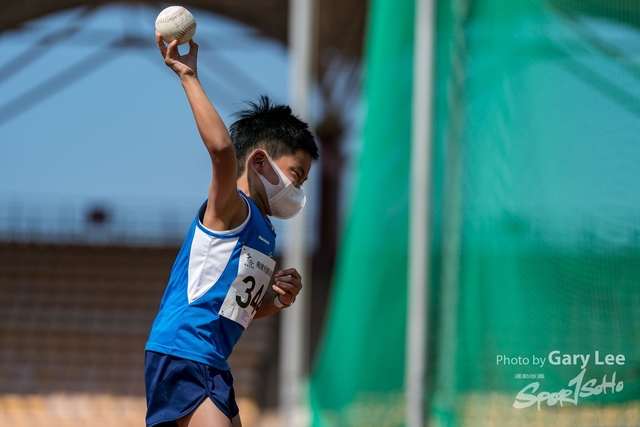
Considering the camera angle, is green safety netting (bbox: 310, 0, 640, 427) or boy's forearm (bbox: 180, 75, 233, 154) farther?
green safety netting (bbox: 310, 0, 640, 427)

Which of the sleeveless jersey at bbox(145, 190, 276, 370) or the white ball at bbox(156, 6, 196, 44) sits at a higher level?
the white ball at bbox(156, 6, 196, 44)

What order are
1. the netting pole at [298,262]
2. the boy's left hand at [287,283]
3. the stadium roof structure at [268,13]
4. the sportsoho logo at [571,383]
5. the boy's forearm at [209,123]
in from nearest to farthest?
the boy's forearm at [209,123] < the boy's left hand at [287,283] < the sportsoho logo at [571,383] < the netting pole at [298,262] < the stadium roof structure at [268,13]

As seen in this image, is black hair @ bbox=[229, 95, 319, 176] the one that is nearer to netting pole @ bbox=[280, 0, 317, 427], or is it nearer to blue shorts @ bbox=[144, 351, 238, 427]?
blue shorts @ bbox=[144, 351, 238, 427]

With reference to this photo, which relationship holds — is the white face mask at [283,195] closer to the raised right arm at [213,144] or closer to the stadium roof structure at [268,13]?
the raised right arm at [213,144]

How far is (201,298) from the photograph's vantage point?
2523mm

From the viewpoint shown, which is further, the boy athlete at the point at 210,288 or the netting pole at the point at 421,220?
the netting pole at the point at 421,220

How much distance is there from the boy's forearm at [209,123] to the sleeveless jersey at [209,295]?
289 mm

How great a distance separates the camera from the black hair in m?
2.72

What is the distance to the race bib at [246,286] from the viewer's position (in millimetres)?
2551

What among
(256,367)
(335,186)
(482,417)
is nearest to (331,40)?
(335,186)

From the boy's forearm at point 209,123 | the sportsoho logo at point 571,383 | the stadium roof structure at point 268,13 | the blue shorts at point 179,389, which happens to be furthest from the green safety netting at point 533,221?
the stadium roof structure at point 268,13

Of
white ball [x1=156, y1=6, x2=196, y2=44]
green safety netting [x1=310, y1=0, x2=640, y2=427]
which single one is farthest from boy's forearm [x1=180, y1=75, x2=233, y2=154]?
green safety netting [x1=310, y1=0, x2=640, y2=427]

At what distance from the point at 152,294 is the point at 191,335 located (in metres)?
15.7

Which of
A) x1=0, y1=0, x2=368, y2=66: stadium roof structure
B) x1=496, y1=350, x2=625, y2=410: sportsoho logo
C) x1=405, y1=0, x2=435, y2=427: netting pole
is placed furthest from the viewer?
x1=0, y1=0, x2=368, y2=66: stadium roof structure
